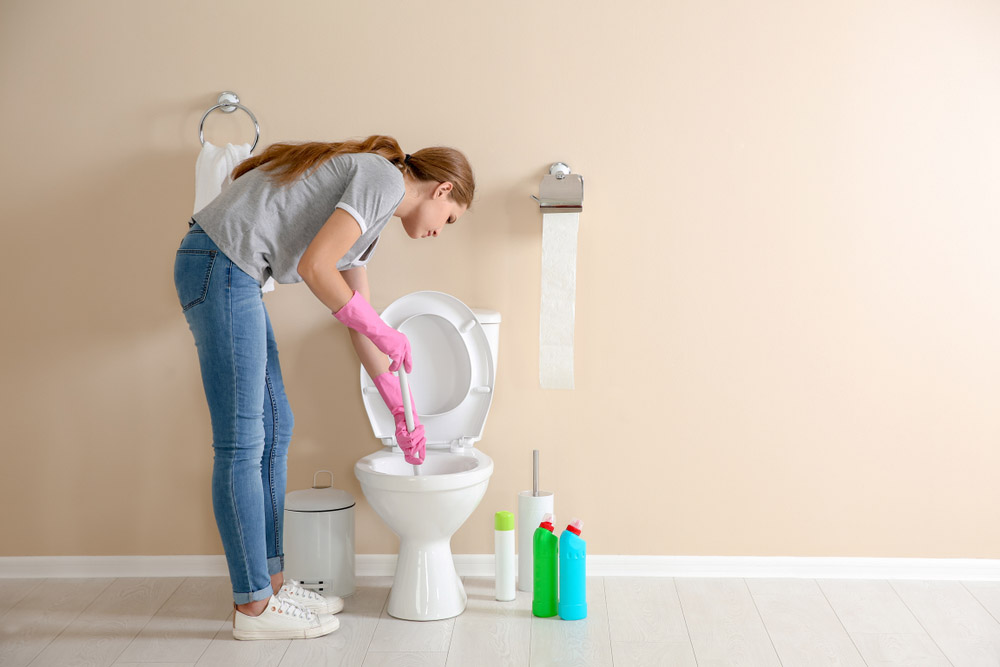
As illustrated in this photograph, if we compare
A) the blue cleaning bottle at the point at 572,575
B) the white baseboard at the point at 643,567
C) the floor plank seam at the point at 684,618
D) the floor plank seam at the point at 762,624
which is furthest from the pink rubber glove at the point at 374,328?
the floor plank seam at the point at 762,624

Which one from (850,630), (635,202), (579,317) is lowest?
(850,630)

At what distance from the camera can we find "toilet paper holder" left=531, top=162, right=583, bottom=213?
2250 mm

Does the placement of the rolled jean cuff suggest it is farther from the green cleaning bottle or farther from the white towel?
the white towel

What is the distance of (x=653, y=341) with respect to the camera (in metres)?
2.39

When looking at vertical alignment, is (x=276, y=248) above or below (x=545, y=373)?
above

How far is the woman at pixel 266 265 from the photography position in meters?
1.81

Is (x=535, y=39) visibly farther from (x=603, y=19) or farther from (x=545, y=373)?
(x=545, y=373)

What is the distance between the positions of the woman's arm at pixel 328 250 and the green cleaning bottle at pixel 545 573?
0.80m

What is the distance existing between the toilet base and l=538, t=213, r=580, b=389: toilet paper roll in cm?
54

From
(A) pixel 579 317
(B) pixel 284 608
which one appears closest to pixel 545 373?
(A) pixel 579 317

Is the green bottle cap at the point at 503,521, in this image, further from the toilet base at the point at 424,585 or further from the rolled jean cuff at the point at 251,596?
the rolled jean cuff at the point at 251,596

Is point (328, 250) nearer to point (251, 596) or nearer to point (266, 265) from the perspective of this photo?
point (266, 265)

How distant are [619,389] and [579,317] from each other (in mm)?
229

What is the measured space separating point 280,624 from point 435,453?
56cm
